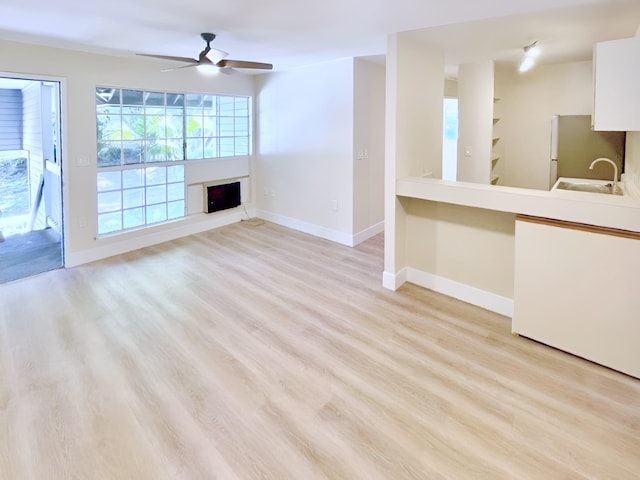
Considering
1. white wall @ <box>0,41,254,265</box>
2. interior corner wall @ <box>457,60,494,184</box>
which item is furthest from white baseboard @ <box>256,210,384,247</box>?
white wall @ <box>0,41,254,265</box>

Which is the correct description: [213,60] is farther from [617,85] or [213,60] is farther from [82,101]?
[617,85]

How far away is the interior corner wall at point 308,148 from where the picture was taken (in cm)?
501

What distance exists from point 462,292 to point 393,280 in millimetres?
627

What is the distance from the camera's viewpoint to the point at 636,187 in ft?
9.44

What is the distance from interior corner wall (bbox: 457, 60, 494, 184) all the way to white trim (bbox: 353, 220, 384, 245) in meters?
1.31

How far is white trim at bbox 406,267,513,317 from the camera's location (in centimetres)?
323

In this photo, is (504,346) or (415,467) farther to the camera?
(504,346)

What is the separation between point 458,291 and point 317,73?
3.41 m

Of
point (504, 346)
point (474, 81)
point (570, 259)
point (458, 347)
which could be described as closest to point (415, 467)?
point (458, 347)

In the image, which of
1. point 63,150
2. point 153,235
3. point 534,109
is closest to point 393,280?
point 153,235

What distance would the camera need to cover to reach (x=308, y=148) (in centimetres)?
550

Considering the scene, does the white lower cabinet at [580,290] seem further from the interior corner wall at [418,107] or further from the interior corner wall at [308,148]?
the interior corner wall at [308,148]

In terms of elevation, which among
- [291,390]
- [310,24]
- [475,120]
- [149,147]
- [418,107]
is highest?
[310,24]

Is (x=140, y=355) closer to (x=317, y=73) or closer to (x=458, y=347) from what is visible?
(x=458, y=347)
